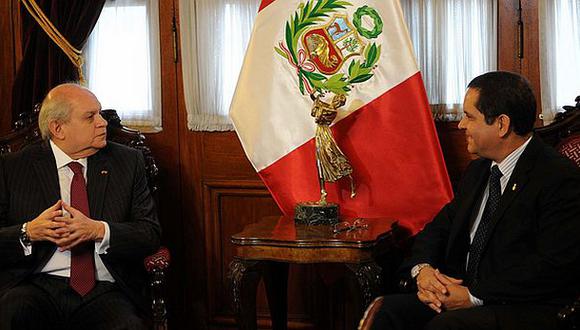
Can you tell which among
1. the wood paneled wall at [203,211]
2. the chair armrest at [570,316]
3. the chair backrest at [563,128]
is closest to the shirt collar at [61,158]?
the wood paneled wall at [203,211]

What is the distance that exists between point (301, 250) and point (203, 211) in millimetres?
1245

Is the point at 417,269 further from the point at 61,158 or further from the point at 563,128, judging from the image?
the point at 61,158

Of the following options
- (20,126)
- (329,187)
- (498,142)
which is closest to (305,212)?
(329,187)

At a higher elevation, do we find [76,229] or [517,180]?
[517,180]

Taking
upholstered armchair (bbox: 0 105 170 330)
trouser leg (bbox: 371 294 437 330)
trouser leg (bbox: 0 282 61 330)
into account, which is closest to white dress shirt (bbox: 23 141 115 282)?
trouser leg (bbox: 0 282 61 330)

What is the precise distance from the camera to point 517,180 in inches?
119

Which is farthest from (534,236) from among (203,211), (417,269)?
(203,211)

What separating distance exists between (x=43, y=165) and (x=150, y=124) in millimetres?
944

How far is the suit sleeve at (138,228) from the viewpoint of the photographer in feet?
11.5

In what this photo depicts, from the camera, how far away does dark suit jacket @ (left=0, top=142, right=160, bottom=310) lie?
3510 millimetres

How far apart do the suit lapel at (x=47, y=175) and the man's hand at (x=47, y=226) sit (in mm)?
178

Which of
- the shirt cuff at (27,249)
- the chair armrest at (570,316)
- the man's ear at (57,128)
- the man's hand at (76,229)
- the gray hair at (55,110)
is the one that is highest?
the gray hair at (55,110)

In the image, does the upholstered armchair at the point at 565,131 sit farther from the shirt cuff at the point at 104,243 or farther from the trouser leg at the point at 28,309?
the trouser leg at the point at 28,309

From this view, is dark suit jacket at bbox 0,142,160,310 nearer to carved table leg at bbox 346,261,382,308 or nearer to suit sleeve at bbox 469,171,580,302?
carved table leg at bbox 346,261,382,308
